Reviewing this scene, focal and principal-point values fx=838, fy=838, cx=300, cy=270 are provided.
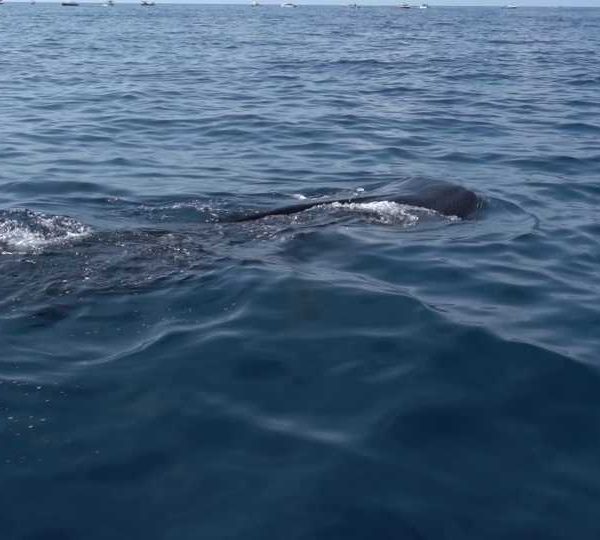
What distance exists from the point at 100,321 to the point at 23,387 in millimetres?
1476

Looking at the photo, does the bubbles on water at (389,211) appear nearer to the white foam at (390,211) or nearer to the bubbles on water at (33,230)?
the white foam at (390,211)

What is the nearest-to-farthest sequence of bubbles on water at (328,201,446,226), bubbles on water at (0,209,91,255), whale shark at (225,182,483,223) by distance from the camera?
bubbles on water at (0,209,91,255) → bubbles on water at (328,201,446,226) → whale shark at (225,182,483,223)

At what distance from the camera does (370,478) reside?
6.23 meters

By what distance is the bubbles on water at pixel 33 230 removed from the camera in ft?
35.2

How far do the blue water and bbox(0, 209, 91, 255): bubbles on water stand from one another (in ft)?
0.20

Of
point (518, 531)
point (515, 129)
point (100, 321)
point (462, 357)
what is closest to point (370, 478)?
point (518, 531)

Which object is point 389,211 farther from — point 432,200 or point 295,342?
point 295,342

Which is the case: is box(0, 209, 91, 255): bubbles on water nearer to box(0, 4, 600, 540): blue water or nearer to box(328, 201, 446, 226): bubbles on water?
box(0, 4, 600, 540): blue water

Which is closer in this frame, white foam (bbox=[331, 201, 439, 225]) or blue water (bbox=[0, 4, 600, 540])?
blue water (bbox=[0, 4, 600, 540])

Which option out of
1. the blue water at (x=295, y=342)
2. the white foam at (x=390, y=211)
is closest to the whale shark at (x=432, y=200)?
the white foam at (x=390, y=211)

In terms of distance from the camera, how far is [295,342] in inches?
332

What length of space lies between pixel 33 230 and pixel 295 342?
491 centimetres

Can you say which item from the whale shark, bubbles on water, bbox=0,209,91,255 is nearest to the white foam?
the whale shark

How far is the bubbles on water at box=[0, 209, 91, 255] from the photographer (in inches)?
423
